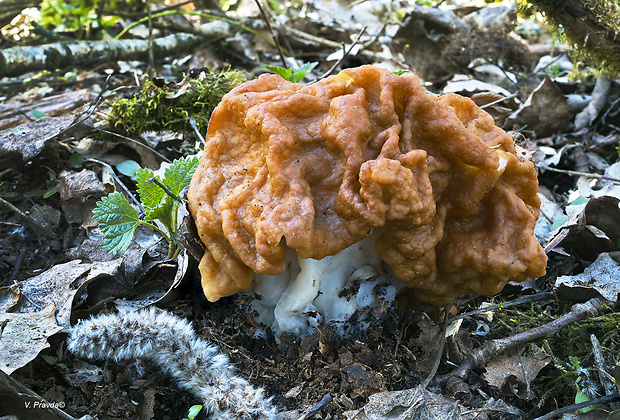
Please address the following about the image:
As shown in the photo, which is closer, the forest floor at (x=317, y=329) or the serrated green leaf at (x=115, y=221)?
the forest floor at (x=317, y=329)

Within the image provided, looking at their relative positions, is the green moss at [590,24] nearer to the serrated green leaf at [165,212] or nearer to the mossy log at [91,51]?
the serrated green leaf at [165,212]

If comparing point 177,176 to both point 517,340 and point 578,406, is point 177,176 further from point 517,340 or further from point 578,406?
point 578,406

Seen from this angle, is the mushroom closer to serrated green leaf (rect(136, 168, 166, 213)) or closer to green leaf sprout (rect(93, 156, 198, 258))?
green leaf sprout (rect(93, 156, 198, 258))

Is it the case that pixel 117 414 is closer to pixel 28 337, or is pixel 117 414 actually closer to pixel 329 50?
pixel 28 337

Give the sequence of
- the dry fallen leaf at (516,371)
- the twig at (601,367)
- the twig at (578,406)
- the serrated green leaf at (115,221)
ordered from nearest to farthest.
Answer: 1. the twig at (578,406)
2. the twig at (601,367)
3. the dry fallen leaf at (516,371)
4. the serrated green leaf at (115,221)

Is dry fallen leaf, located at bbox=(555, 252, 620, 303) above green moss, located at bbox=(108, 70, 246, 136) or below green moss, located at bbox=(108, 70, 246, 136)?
A: below

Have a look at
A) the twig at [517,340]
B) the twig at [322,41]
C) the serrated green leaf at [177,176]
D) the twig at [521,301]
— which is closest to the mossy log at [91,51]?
the twig at [322,41]

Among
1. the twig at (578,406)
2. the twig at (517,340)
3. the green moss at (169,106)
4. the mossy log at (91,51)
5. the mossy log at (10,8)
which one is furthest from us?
the mossy log at (10,8)

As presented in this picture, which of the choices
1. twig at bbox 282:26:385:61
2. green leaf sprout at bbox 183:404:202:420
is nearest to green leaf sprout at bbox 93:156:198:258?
green leaf sprout at bbox 183:404:202:420
